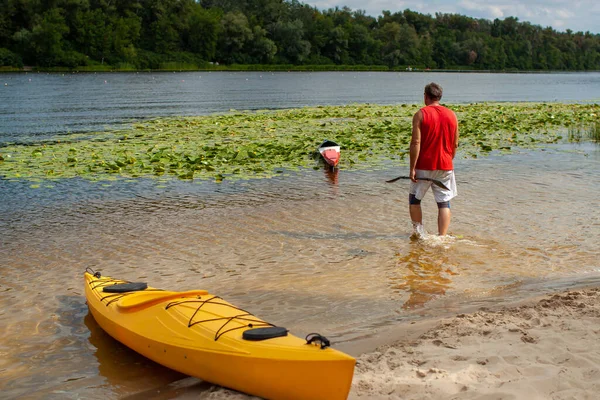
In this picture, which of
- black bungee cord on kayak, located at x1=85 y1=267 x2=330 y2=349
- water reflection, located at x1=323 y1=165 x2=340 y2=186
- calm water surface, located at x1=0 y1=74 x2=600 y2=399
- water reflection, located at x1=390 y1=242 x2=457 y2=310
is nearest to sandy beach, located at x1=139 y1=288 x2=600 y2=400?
black bungee cord on kayak, located at x1=85 y1=267 x2=330 y2=349

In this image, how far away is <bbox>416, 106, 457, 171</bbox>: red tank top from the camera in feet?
27.6

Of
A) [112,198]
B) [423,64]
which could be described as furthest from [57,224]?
[423,64]

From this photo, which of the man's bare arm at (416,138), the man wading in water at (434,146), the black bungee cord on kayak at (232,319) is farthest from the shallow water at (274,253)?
the man's bare arm at (416,138)

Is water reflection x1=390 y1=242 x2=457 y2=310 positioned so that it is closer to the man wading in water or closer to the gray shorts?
the man wading in water

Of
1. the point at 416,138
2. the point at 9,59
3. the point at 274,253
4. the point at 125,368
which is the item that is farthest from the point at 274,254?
the point at 9,59

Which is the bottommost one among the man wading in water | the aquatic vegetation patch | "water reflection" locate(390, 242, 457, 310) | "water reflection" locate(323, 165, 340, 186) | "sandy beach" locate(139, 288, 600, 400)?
"water reflection" locate(390, 242, 457, 310)

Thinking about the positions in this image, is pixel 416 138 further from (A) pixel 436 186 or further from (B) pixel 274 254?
(B) pixel 274 254

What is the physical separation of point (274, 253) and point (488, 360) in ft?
15.6

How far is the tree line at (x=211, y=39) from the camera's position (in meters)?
102

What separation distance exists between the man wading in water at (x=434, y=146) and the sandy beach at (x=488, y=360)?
9.21 feet

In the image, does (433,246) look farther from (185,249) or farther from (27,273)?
(27,273)

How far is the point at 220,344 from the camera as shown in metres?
5.11

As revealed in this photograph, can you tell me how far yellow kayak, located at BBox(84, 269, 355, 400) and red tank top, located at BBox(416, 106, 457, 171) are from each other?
13.0 feet

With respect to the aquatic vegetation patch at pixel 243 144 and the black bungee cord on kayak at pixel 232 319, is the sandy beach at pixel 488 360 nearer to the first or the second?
the black bungee cord on kayak at pixel 232 319
